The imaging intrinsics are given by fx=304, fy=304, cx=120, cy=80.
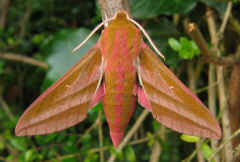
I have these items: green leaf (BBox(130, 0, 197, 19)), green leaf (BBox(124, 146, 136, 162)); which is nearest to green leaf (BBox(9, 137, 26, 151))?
green leaf (BBox(124, 146, 136, 162))

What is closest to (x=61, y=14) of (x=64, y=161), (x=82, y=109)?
(x=64, y=161)

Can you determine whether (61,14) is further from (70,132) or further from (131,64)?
(131,64)

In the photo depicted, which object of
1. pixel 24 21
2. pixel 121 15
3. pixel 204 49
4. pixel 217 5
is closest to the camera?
pixel 121 15

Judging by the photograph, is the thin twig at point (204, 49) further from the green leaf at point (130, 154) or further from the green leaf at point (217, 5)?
the green leaf at point (130, 154)

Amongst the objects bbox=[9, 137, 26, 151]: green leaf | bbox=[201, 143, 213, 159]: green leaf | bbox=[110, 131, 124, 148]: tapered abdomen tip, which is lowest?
bbox=[201, 143, 213, 159]: green leaf

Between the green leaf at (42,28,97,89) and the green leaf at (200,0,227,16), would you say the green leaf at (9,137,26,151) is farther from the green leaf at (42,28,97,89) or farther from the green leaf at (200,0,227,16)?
the green leaf at (200,0,227,16)

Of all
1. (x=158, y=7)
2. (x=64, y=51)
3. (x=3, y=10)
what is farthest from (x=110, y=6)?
(x=3, y=10)

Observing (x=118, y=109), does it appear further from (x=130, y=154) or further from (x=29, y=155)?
(x=29, y=155)

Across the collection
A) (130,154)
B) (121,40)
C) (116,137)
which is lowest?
(130,154)
